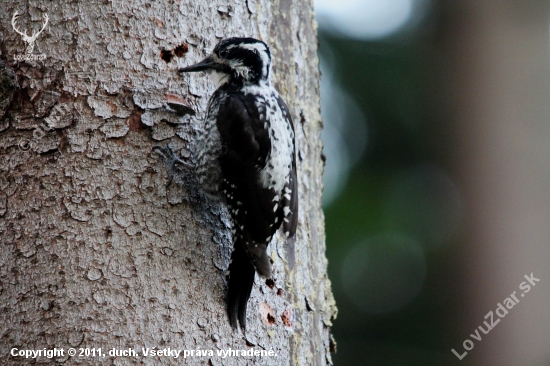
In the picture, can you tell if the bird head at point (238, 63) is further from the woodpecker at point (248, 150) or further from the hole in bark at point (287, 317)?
the hole in bark at point (287, 317)

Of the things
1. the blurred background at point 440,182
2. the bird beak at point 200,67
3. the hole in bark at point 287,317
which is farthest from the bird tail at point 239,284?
the blurred background at point 440,182

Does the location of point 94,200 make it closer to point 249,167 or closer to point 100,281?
point 100,281

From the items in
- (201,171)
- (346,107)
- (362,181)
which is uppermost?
(346,107)

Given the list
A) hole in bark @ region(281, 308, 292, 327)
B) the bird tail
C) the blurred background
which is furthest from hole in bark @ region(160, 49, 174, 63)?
the blurred background

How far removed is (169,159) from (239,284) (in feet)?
1.53

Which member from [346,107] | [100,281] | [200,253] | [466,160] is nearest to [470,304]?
[466,160]

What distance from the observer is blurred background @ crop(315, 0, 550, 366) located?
14.4ft

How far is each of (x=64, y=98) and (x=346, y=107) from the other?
4.53 meters

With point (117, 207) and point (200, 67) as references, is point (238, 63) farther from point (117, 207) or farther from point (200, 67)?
point (117, 207)

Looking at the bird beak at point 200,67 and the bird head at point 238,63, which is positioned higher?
the bird head at point 238,63

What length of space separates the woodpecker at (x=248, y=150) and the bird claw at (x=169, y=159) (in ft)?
0.46

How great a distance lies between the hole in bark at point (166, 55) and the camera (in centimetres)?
205

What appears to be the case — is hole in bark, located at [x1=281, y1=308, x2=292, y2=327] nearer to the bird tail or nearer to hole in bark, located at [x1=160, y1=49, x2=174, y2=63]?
the bird tail

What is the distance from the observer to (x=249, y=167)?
228 cm
